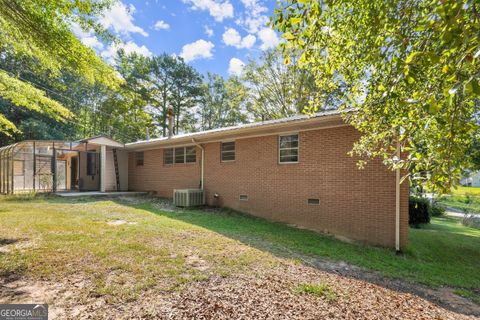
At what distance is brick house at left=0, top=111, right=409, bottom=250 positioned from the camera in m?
6.79

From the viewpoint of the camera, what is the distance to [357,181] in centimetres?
706

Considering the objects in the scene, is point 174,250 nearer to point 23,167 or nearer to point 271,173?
point 271,173

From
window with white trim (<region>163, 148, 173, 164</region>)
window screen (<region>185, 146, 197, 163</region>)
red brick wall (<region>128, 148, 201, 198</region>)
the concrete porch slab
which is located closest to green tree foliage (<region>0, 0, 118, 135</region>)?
window screen (<region>185, 146, 197, 163</region>)

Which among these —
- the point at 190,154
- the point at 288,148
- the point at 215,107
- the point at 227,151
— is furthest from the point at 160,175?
the point at 215,107

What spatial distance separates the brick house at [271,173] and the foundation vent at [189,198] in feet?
1.03

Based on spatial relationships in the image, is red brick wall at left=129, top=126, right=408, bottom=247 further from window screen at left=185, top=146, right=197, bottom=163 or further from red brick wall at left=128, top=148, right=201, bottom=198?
red brick wall at left=128, top=148, right=201, bottom=198

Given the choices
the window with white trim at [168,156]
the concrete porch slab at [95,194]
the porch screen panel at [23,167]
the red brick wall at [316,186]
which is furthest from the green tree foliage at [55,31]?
the porch screen panel at [23,167]

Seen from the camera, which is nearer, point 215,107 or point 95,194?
point 95,194

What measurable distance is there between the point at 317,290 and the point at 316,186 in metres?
4.73

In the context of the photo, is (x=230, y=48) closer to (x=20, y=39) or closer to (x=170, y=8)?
(x=170, y=8)

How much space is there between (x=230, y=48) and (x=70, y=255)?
2229 centimetres

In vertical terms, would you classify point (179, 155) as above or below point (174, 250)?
above

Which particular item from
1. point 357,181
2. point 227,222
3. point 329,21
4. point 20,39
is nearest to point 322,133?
point 357,181

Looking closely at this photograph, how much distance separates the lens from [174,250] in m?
4.95
